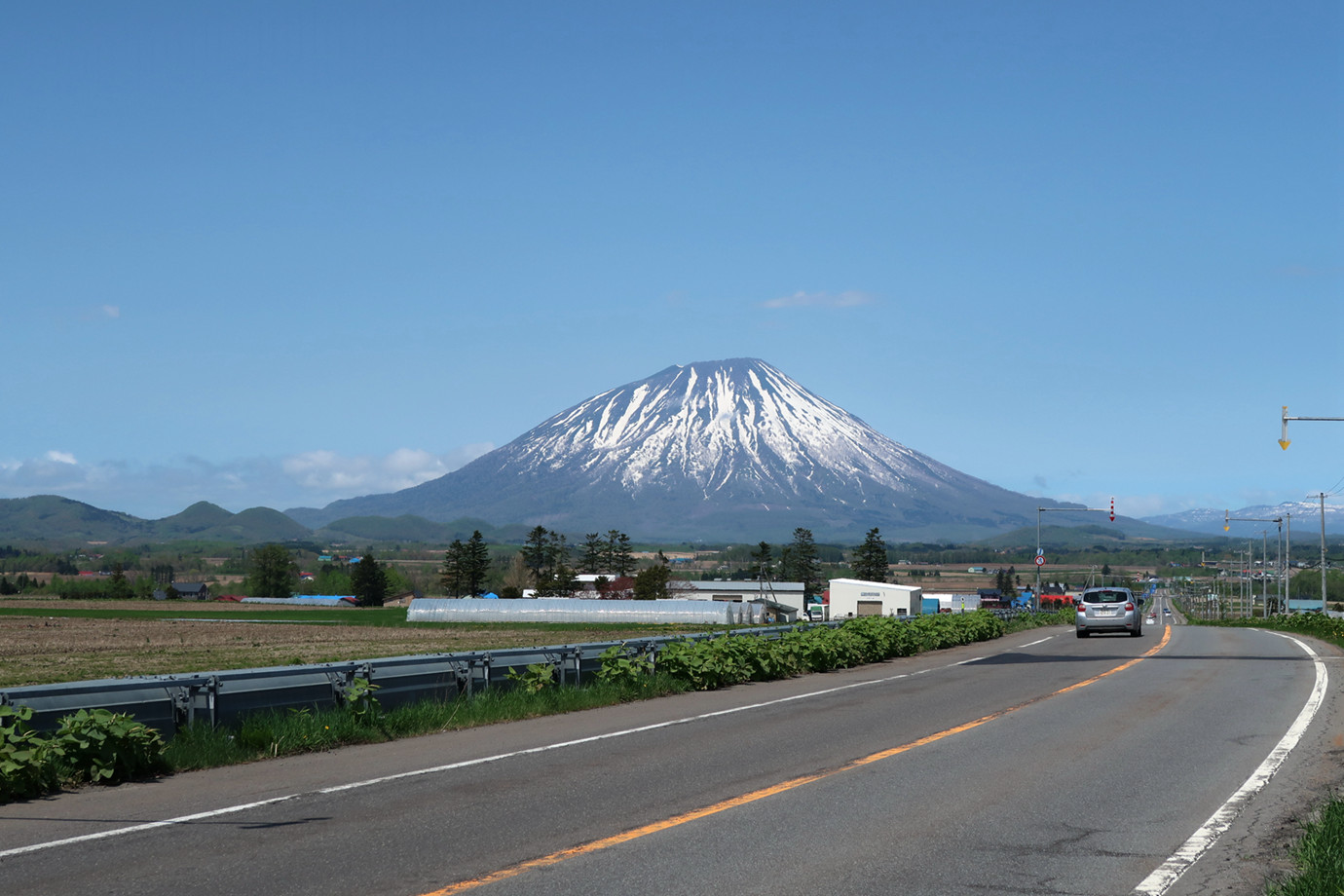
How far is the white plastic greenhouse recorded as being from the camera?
84.9 meters

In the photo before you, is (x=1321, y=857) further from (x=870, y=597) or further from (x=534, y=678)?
(x=870, y=597)

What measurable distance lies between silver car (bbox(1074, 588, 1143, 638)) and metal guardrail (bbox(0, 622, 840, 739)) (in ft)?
77.7

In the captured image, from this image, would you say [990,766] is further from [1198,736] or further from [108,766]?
[108,766]

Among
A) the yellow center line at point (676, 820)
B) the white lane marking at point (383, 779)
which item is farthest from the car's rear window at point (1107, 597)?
the yellow center line at point (676, 820)

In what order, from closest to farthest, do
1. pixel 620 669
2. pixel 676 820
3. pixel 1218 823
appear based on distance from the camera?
pixel 676 820 → pixel 1218 823 → pixel 620 669

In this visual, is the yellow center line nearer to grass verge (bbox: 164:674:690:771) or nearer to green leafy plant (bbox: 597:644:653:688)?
grass verge (bbox: 164:674:690:771)

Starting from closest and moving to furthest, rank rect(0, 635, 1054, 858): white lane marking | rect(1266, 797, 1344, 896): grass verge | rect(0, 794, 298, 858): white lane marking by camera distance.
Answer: rect(1266, 797, 1344, 896): grass verge < rect(0, 794, 298, 858): white lane marking < rect(0, 635, 1054, 858): white lane marking

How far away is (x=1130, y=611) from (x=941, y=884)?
3208 centimetres

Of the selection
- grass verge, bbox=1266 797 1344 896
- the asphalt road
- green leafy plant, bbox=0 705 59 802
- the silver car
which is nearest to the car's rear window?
the silver car

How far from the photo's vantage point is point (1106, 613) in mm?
36031

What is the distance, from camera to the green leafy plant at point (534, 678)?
607 inches

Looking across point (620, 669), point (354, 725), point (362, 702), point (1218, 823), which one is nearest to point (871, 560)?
point (620, 669)

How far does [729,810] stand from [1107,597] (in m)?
30.7

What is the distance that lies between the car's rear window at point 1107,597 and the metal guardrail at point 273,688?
79.0ft
